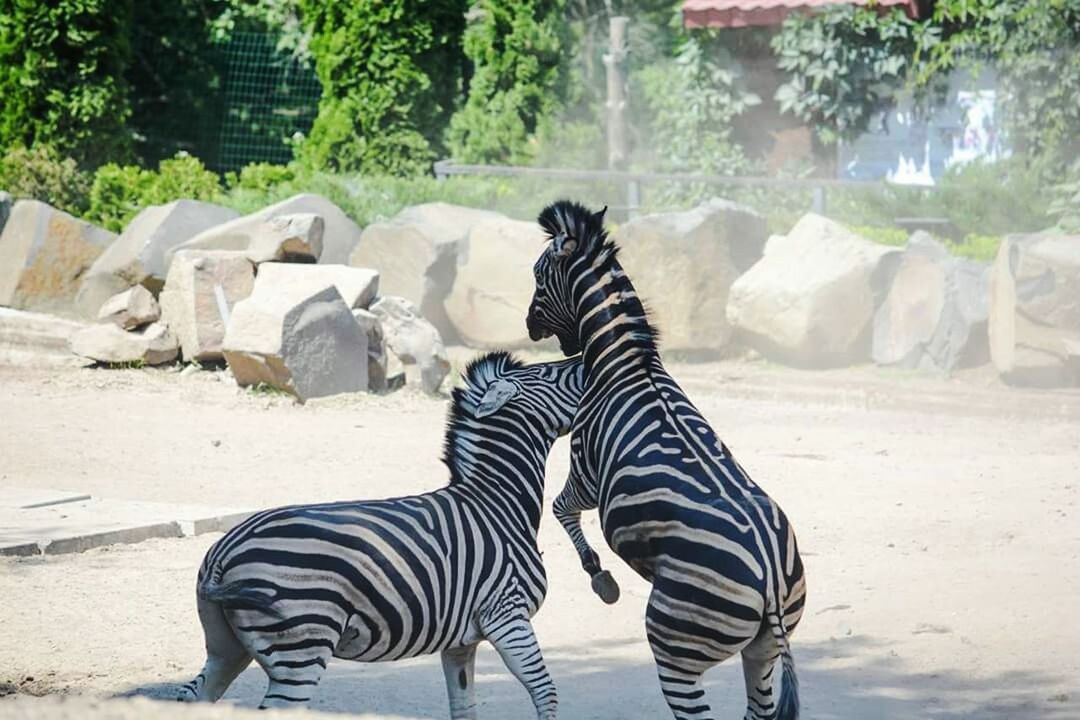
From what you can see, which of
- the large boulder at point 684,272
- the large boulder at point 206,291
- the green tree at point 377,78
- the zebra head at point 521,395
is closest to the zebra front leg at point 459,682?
the zebra head at point 521,395

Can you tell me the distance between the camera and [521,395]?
516 centimetres

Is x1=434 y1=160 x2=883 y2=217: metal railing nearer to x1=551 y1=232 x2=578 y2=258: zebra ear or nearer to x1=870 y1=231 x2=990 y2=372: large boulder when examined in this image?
x1=870 y1=231 x2=990 y2=372: large boulder

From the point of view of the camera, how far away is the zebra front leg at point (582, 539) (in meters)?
5.10

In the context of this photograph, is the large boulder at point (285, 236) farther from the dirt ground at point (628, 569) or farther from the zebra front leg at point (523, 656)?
the zebra front leg at point (523, 656)

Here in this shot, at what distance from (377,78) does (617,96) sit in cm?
653

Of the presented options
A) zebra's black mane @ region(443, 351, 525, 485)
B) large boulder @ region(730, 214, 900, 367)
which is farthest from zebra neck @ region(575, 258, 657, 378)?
large boulder @ region(730, 214, 900, 367)

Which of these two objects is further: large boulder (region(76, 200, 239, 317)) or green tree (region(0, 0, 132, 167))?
green tree (region(0, 0, 132, 167))

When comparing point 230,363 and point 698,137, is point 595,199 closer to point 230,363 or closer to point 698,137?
point 698,137

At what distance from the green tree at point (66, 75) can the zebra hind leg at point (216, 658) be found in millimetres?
16747

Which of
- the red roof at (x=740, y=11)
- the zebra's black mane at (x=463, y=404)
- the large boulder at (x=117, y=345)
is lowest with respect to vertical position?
the large boulder at (x=117, y=345)

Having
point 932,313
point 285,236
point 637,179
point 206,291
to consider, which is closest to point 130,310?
point 206,291

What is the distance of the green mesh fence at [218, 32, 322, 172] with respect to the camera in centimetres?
2698

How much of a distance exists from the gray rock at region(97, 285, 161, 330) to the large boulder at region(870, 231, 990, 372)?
7054 mm

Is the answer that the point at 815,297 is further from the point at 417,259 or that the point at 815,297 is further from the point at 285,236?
the point at 285,236
